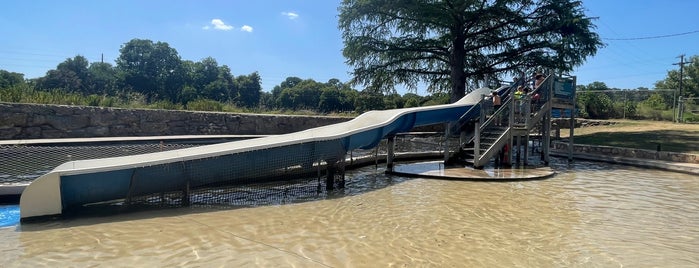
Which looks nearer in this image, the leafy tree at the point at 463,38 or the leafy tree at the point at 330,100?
the leafy tree at the point at 463,38

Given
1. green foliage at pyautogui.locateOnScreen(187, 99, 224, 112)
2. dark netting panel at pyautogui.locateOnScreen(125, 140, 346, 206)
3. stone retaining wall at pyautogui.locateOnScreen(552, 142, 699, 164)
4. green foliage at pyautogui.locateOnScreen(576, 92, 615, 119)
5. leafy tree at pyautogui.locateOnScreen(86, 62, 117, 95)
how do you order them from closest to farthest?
dark netting panel at pyautogui.locateOnScreen(125, 140, 346, 206), stone retaining wall at pyautogui.locateOnScreen(552, 142, 699, 164), green foliage at pyautogui.locateOnScreen(187, 99, 224, 112), green foliage at pyautogui.locateOnScreen(576, 92, 615, 119), leafy tree at pyautogui.locateOnScreen(86, 62, 117, 95)

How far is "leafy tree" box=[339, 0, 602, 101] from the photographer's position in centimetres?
2145

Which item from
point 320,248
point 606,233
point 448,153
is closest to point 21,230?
point 320,248

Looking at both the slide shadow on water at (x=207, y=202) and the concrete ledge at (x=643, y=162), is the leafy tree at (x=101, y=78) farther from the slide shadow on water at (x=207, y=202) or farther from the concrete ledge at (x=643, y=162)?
the concrete ledge at (x=643, y=162)

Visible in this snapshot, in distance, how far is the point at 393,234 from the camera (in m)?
5.61

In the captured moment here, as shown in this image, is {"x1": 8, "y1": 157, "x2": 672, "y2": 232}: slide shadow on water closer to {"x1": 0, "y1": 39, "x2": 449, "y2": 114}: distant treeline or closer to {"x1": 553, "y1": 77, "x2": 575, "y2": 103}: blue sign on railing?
{"x1": 553, "y1": 77, "x2": 575, "y2": 103}: blue sign on railing

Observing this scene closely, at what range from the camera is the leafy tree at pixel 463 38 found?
21.5 metres

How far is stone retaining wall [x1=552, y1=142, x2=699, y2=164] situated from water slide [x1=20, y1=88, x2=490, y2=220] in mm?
10580

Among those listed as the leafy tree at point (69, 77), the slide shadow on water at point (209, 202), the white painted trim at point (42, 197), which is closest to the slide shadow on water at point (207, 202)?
the slide shadow on water at point (209, 202)

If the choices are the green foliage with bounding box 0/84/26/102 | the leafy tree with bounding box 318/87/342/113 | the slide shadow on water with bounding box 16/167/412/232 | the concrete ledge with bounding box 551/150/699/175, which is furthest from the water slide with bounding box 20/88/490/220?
the leafy tree with bounding box 318/87/342/113

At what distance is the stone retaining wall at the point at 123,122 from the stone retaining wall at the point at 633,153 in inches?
416

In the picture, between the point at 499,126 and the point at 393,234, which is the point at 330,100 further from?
the point at 393,234

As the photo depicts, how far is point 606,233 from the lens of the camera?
5.83 m

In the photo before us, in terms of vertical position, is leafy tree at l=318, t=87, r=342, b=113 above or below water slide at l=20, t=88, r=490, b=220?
above
